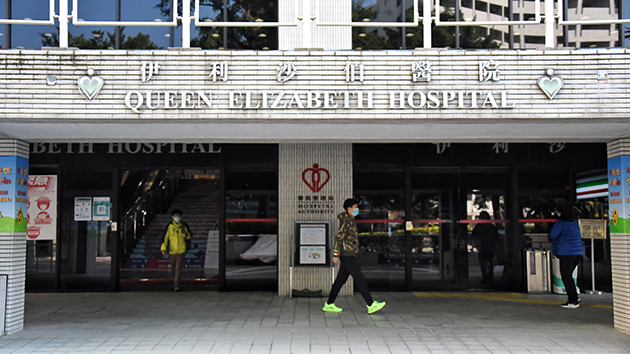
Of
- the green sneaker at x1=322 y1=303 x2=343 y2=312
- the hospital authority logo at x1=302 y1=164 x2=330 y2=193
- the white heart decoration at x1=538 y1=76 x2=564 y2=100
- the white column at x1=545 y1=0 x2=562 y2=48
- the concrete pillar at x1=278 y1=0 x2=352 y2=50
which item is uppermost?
the concrete pillar at x1=278 y1=0 x2=352 y2=50

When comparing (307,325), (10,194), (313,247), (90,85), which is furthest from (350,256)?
(10,194)

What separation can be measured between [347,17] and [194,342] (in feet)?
18.3

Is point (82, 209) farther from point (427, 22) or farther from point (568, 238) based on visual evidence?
point (568, 238)

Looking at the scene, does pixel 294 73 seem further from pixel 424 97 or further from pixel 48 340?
pixel 48 340

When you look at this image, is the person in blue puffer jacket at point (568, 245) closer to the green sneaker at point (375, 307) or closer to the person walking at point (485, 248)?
the person walking at point (485, 248)

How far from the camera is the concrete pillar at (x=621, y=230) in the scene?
7.05 metres

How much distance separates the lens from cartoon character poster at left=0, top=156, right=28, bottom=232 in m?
7.00

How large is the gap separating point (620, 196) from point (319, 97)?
419 centimetres

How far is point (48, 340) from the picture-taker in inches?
262

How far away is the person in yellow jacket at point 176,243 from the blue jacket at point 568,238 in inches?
259

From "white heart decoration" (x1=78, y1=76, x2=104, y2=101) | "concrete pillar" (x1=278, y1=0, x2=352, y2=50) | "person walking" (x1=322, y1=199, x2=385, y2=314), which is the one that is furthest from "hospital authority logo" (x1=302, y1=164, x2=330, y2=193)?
"white heart decoration" (x1=78, y1=76, x2=104, y2=101)

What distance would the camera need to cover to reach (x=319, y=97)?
637 cm

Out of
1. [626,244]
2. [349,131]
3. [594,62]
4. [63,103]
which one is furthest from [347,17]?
[626,244]

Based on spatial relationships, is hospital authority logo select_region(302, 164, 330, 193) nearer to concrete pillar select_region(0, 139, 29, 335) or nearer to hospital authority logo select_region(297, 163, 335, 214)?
hospital authority logo select_region(297, 163, 335, 214)
